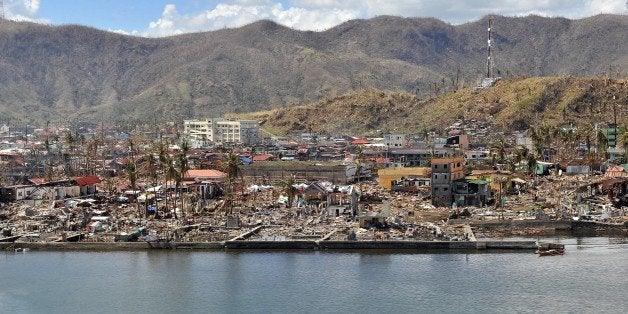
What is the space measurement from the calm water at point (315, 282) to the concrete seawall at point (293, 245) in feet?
2.17

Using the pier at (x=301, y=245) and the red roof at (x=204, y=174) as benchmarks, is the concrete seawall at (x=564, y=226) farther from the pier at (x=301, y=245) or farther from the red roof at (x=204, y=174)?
the red roof at (x=204, y=174)

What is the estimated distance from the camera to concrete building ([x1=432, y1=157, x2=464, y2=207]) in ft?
180

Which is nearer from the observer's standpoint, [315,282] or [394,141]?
[315,282]

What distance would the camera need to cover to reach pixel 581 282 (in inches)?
1387

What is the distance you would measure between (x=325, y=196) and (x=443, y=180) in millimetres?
7555

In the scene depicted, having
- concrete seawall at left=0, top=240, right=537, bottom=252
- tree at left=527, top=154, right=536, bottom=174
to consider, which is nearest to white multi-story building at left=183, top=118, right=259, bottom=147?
tree at left=527, top=154, right=536, bottom=174

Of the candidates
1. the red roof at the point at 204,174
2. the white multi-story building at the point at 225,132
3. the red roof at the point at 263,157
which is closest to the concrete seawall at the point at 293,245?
the red roof at the point at 204,174

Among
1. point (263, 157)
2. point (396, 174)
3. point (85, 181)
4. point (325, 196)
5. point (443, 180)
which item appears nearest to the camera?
point (443, 180)

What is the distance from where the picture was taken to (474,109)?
111 meters

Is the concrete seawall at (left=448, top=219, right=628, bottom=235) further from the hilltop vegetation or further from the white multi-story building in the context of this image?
the white multi-story building

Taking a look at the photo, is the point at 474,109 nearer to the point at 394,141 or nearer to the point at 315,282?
the point at 394,141

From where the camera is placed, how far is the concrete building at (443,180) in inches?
2154

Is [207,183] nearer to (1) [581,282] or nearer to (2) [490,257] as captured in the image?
(2) [490,257]

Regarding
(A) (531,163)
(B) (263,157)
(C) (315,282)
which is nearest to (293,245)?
(C) (315,282)
